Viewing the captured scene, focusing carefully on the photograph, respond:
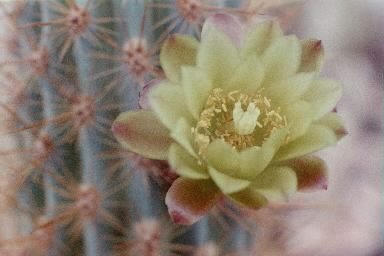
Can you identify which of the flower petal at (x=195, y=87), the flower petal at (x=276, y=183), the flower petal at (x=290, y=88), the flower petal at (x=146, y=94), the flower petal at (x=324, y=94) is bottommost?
the flower petal at (x=276, y=183)

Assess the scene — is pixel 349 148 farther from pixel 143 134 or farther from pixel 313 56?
pixel 143 134

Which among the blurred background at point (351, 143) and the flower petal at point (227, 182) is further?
the blurred background at point (351, 143)

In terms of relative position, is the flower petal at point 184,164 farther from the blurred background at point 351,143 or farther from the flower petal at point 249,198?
the blurred background at point 351,143

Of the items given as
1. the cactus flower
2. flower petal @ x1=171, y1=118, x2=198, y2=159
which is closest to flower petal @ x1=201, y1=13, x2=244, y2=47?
the cactus flower

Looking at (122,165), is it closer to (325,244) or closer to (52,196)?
(52,196)

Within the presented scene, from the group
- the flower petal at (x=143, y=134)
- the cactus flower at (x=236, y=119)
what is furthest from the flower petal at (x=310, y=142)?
the flower petal at (x=143, y=134)
